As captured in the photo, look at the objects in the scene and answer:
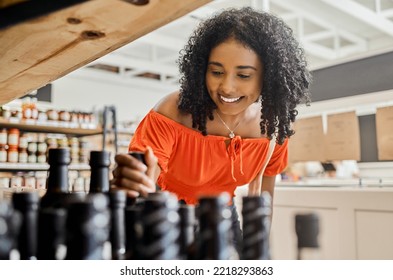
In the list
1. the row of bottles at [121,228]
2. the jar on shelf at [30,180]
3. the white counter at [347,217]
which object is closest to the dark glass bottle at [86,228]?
the row of bottles at [121,228]

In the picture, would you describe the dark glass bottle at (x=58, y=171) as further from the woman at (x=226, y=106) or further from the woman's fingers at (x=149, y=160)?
the woman at (x=226, y=106)

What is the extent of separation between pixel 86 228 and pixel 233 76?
0.77 meters

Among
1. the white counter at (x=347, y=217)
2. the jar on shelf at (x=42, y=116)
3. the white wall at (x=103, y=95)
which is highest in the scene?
the white wall at (x=103, y=95)

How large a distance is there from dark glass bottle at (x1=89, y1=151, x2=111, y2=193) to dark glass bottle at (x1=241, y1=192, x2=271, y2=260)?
0.22 metres

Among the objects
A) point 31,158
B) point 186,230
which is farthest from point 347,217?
point 31,158

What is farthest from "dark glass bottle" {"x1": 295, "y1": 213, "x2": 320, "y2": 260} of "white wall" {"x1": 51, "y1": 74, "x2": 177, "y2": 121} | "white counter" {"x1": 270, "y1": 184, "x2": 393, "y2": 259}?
Result: "white wall" {"x1": 51, "y1": 74, "x2": 177, "y2": 121}

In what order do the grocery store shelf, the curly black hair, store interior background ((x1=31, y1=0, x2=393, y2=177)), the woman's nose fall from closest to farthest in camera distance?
the woman's nose, the curly black hair, store interior background ((x1=31, y1=0, x2=393, y2=177)), the grocery store shelf

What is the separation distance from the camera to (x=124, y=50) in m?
7.00

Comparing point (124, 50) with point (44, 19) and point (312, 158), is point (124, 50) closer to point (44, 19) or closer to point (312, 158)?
point (312, 158)

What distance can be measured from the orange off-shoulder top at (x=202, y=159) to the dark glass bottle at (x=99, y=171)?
0.62 meters

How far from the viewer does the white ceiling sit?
16.1 ft

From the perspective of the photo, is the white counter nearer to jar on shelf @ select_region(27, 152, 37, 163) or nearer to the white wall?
jar on shelf @ select_region(27, 152, 37, 163)

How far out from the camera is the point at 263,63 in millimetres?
1309

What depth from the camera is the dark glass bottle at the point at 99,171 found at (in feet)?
2.18
